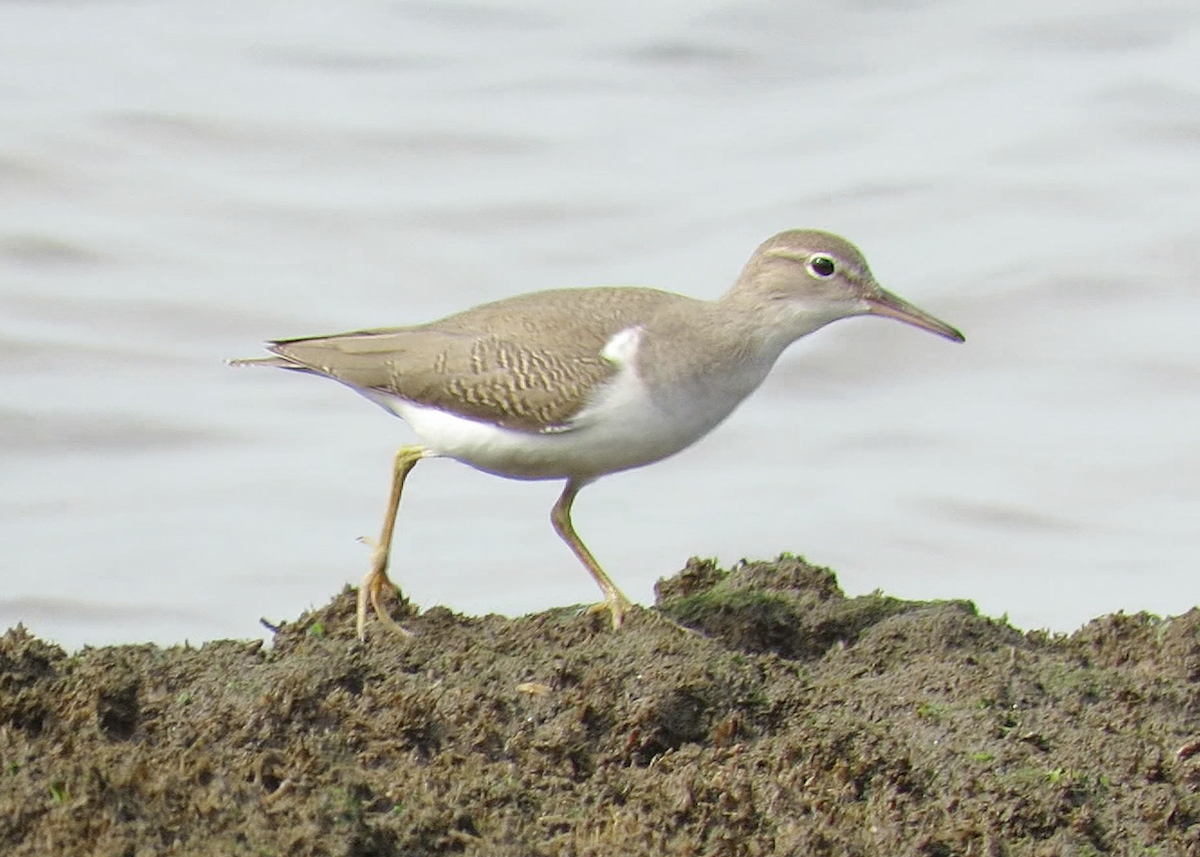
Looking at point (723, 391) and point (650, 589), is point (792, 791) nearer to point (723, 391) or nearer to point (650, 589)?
point (723, 391)

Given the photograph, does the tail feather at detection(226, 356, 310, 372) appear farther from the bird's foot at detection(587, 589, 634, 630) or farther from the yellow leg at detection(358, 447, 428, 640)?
the bird's foot at detection(587, 589, 634, 630)

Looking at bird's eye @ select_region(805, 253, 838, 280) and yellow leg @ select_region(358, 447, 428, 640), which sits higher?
bird's eye @ select_region(805, 253, 838, 280)

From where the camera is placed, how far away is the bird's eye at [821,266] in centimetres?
626

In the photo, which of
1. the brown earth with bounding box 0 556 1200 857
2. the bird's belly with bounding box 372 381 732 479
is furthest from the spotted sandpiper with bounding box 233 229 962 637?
the brown earth with bounding box 0 556 1200 857

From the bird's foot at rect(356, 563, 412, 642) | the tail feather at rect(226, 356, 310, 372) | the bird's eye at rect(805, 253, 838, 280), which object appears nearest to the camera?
the bird's foot at rect(356, 563, 412, 642)

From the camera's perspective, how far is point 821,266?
6.28 metres

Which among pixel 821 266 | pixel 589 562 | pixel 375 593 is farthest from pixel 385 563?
pixel 821 266

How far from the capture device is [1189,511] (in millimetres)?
9547

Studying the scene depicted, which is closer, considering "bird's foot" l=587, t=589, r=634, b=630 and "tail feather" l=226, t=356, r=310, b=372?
"bird's foot" l=587, t=589, r=634, b=630

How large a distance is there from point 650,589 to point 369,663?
387 cm

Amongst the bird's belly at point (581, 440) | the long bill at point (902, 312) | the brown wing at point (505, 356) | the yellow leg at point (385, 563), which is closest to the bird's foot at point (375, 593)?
the yellow leg at point (385, 563)

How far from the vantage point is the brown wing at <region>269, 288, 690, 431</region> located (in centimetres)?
596

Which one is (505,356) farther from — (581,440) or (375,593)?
(375,593)

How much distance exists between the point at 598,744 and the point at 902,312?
7.43 ft
